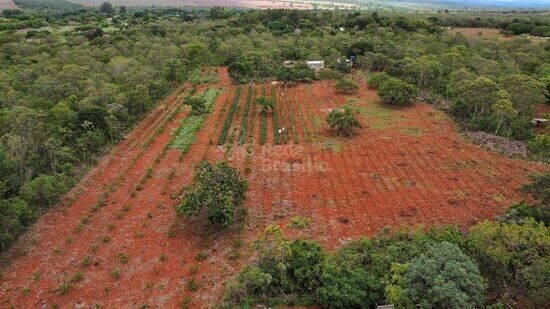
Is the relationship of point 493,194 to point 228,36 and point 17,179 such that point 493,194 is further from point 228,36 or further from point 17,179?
point 228,36

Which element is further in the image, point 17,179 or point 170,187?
point 170,187

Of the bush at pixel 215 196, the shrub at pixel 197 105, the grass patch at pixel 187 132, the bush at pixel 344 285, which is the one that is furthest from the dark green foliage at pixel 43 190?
the shrub at pixel 197 105

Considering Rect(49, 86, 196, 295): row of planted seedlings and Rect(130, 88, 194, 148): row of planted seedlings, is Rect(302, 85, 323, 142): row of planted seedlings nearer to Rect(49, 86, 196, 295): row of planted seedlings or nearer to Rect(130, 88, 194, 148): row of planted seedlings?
Rect(49, 86, 196, 295): row of planted seedlings

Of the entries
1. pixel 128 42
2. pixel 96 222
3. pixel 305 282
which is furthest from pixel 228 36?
pixel 305 282

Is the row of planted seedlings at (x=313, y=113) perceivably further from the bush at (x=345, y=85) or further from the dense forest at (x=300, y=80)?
the dense forest at (x=300, y=80)

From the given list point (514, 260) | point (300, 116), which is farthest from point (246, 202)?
point (300, 116)
